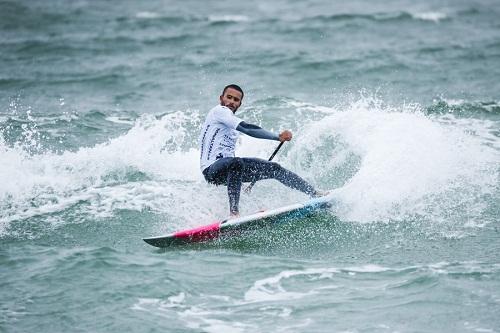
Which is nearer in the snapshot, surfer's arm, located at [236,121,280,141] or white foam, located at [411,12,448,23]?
surfer's arm, located at [236,121,280,141]

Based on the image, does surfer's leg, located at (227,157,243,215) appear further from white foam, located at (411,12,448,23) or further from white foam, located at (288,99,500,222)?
white foam, located at (411,12,448,23)

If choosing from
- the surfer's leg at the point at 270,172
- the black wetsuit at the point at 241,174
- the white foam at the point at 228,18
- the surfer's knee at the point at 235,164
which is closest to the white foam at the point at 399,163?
A: the surfer's leg at the point at 270,172

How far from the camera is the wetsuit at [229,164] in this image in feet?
28.6

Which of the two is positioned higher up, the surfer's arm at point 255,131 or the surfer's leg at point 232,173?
the surfer's arm at point 255,131

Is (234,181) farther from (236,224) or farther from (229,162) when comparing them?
(236,224)

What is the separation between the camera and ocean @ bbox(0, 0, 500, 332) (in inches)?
264

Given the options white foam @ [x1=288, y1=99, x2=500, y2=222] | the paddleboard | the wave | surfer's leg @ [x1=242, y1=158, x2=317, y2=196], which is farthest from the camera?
the wave

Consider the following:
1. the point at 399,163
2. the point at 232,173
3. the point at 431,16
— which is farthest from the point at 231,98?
→ the point at 431,16

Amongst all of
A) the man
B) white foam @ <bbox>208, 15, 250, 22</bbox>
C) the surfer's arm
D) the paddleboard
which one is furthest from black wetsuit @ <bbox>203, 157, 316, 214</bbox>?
white foam @ <bbox>208, 15, 250, 22</bbox>

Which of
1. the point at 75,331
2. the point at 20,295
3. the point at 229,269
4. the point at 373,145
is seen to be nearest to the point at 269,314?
the point at 229,269

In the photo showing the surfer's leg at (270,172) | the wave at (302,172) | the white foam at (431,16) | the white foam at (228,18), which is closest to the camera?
the surfer's leg at (270,172)

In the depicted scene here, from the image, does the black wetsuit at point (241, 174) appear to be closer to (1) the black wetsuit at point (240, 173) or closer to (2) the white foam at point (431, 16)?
(1) the black wetsuit at point (240, 173)

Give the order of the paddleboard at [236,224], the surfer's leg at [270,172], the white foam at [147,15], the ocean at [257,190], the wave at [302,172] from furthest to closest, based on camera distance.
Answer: the white foam at [147,15], the wave at [302,172], the surfer's leg at [270,172], the paddleboard at [236,224], the ocean at [257,190]

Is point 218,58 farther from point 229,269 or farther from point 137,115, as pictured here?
point 229,269
